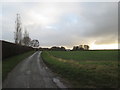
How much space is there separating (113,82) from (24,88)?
4.76 metres

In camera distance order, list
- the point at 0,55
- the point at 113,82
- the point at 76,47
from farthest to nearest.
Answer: the point at 76,47 → the point at 0,55 → the point at 113,82

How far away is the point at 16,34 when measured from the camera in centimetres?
4475

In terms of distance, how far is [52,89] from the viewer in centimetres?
715

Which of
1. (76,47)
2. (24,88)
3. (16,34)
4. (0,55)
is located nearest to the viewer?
(24,88)

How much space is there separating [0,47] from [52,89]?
1766 cm

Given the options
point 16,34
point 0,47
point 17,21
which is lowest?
point 0,47

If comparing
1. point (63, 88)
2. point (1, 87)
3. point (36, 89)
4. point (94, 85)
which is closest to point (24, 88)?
point (36, 89)

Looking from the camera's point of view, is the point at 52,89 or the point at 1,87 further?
the point at 1,87

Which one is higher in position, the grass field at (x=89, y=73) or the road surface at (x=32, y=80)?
the grass field at (x=89, y=73)

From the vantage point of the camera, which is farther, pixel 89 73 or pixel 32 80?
pixel 89 73

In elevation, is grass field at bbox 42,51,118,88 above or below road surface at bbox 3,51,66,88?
above

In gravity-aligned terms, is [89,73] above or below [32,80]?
above

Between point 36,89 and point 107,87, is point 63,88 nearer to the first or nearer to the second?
point 36,89

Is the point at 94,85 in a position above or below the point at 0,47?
below
